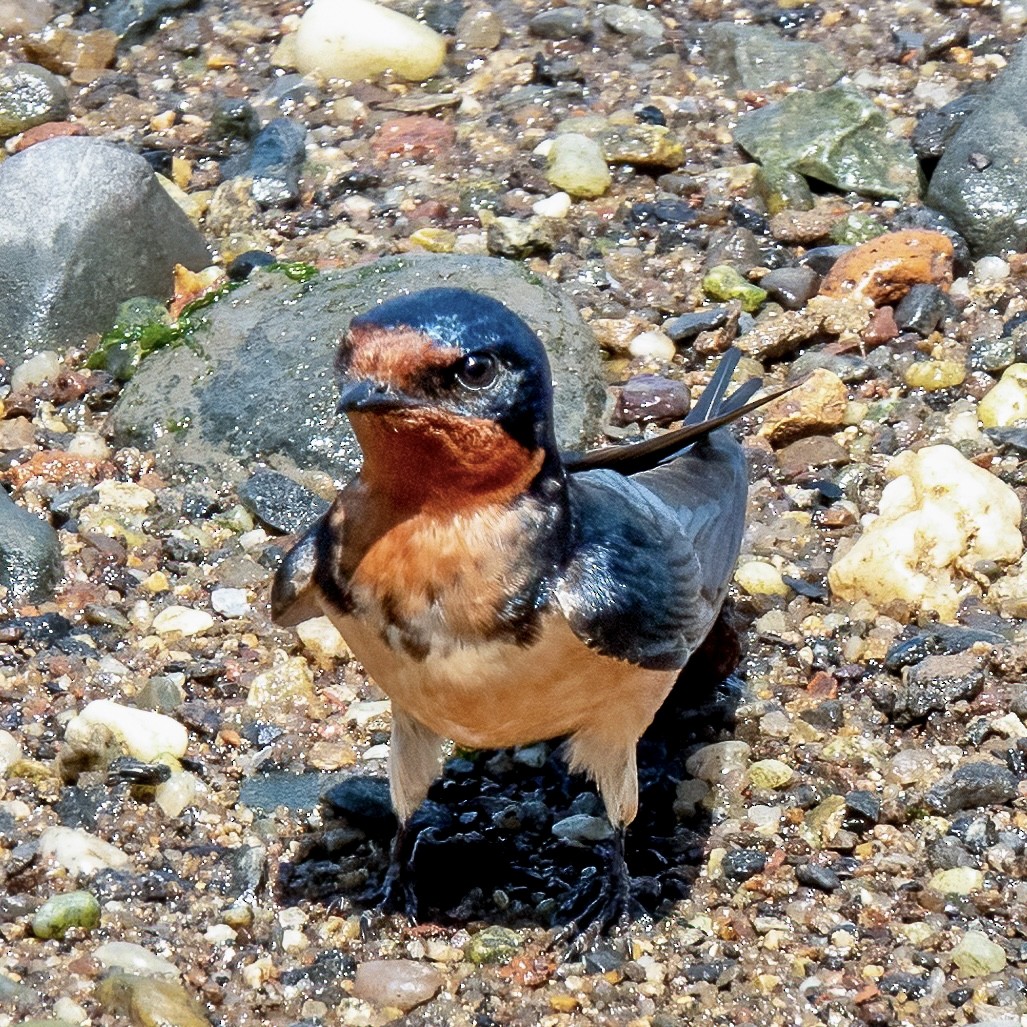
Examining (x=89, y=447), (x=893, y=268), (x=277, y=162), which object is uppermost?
(x=893, y=268)

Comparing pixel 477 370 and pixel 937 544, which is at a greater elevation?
pixel 477 370

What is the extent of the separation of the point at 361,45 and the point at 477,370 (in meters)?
5.19

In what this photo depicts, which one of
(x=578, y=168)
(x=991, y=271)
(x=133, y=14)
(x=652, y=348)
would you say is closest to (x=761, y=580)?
(x=652, y=348)

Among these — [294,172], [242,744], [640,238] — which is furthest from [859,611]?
[294,172]

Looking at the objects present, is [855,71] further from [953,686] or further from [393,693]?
[393,693]

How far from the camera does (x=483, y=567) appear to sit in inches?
152

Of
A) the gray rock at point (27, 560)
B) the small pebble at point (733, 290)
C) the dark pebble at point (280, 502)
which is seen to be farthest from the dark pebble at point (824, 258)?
the gray rock at point (27, 560)

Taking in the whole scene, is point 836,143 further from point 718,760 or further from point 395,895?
point 395,895

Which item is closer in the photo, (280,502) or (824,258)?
(280,502)

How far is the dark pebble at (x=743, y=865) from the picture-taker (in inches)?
183

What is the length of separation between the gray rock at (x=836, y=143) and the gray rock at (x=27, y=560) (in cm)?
355

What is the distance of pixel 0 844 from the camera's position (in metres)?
4.66

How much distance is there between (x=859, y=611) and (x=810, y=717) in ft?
1.73

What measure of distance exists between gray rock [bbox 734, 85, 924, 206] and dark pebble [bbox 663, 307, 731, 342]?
1.10m
